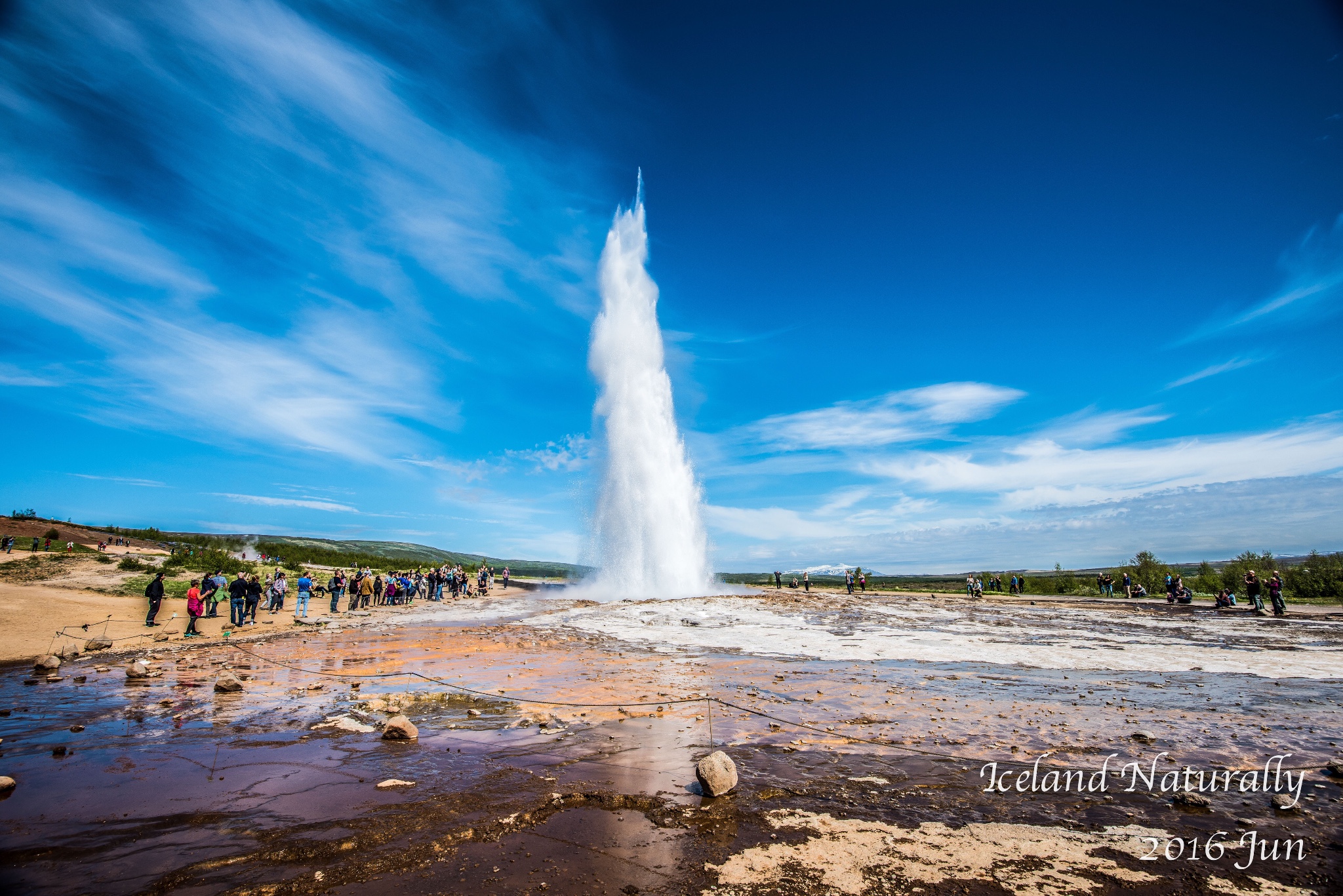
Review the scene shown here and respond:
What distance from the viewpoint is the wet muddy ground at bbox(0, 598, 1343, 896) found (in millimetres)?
4629

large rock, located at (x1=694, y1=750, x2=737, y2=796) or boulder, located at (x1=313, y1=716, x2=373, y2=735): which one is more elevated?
large rock, located at (x1=694, y1=750, x2=737, y2=796)

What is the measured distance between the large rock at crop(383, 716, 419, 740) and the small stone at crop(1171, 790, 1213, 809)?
375 inches

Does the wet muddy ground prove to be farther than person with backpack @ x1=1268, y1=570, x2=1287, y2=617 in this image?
No

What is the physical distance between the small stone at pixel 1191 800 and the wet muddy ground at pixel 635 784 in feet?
0.16

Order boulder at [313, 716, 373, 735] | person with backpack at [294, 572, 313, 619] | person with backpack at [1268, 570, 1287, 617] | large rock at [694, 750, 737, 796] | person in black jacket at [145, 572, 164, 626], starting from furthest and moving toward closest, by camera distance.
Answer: person with backpack at [1268, 570, 1287, 617] → person with backpack at [294, 572, 313, 619] → person in black jacket at [145, 572, 164, 626] → boulder at [313, 716, 373, 735] → large rock at [694, 750, 737, 796]

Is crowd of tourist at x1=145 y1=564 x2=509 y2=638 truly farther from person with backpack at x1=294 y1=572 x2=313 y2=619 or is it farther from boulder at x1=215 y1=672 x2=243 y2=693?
boulder at x1=215 y1=672 x2=243 y2=693

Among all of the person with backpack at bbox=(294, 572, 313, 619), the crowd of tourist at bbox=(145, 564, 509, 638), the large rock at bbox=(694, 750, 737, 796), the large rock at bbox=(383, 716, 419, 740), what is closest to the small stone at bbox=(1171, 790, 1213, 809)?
the large rock at bbox=(694, 750, 737, 796)

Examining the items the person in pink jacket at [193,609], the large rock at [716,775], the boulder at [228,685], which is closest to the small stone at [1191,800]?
the large rock at [716,775]

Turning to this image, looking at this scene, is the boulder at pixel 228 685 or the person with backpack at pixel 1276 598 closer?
the boulder at pixel 228 685

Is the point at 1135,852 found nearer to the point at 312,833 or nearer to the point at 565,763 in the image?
the point at 565,763

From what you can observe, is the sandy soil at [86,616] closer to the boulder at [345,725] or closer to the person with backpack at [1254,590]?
the boulder at [345,725]

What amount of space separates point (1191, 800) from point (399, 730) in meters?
9.79

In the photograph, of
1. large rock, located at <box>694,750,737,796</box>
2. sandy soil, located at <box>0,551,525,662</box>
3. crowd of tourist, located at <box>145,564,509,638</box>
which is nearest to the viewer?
large rock, located at <box>694,750,737,796</box>

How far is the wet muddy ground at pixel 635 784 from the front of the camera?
4629mm
